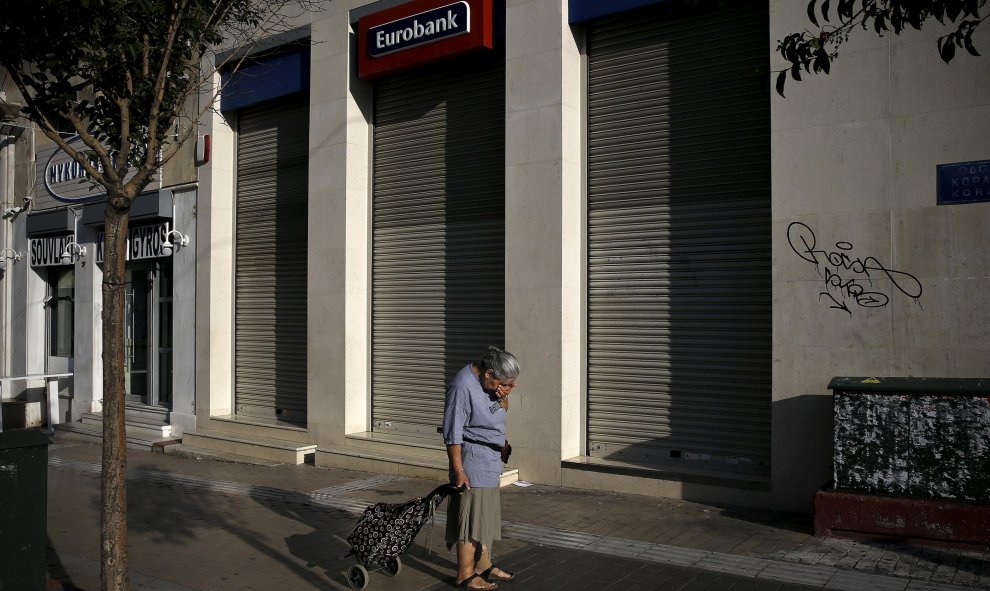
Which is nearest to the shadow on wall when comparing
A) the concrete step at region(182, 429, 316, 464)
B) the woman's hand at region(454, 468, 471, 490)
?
the woman's hand at region(454, 468, 471, 490)

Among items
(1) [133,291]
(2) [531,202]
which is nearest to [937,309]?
(2) [531,202]

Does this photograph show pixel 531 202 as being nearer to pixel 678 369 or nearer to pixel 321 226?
pixel 678 369

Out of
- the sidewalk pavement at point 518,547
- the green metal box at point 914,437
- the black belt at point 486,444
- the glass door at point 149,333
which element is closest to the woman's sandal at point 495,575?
the sidewalk pavement at point 518,547

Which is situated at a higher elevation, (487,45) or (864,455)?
(487,45)

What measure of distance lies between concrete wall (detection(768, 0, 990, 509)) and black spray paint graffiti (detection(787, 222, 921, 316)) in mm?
12

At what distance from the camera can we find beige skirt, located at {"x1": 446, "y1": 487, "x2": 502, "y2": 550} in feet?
19.7

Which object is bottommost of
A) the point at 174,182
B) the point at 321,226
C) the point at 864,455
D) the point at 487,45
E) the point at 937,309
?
the point at 864,455

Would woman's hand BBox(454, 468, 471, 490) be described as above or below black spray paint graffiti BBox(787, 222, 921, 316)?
below

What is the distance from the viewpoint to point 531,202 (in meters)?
9.99

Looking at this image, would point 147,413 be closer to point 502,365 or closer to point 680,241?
point 680,241

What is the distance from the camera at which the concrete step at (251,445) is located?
468 inches

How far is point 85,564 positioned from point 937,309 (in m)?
7.50

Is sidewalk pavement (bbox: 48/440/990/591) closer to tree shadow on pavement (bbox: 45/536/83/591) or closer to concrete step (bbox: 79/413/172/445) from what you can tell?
tree shadow on pavement (bbox: 45/536/83/591)

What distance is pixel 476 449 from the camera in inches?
238
